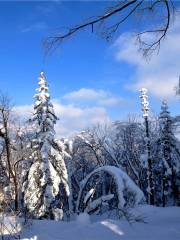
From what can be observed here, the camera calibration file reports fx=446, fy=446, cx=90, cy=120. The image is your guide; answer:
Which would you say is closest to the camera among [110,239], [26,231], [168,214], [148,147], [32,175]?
[110,239]

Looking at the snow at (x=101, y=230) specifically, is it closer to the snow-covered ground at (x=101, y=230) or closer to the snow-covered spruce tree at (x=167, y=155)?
the snow-covered ground at (x=101, y=230)

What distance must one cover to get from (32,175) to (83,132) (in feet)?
72.8

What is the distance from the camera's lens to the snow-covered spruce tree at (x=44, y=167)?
30.9 meters

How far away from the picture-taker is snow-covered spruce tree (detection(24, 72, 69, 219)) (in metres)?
30.9

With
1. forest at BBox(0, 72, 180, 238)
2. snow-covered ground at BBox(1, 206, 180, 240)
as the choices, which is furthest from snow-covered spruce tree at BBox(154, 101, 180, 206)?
snow-covered ground at BBox(1, 206, 180, 240)

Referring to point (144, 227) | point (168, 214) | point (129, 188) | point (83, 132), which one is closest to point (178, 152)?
point (83, 132)

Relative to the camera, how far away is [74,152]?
52.8m

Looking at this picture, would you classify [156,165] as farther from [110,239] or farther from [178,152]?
[110,239]

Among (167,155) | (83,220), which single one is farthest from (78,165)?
(83,220)

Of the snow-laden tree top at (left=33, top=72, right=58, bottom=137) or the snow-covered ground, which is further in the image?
the snow-laden tree top at (left=33, top=72, right=58, bottom=137)

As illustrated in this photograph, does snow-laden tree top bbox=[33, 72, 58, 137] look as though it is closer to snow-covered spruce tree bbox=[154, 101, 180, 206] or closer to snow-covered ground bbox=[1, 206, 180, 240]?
snow-covered spruce tree bbox=[154, 101, 180, 206]

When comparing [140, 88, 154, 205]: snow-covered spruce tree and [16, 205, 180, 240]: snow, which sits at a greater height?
[140, 88, 154, 205]: snow-covered spruce tree

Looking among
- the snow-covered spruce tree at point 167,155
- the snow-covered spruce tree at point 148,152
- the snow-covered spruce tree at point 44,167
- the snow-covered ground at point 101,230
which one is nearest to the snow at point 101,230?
the snow-covered ground at point 101,230

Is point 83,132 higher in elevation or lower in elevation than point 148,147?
higher
